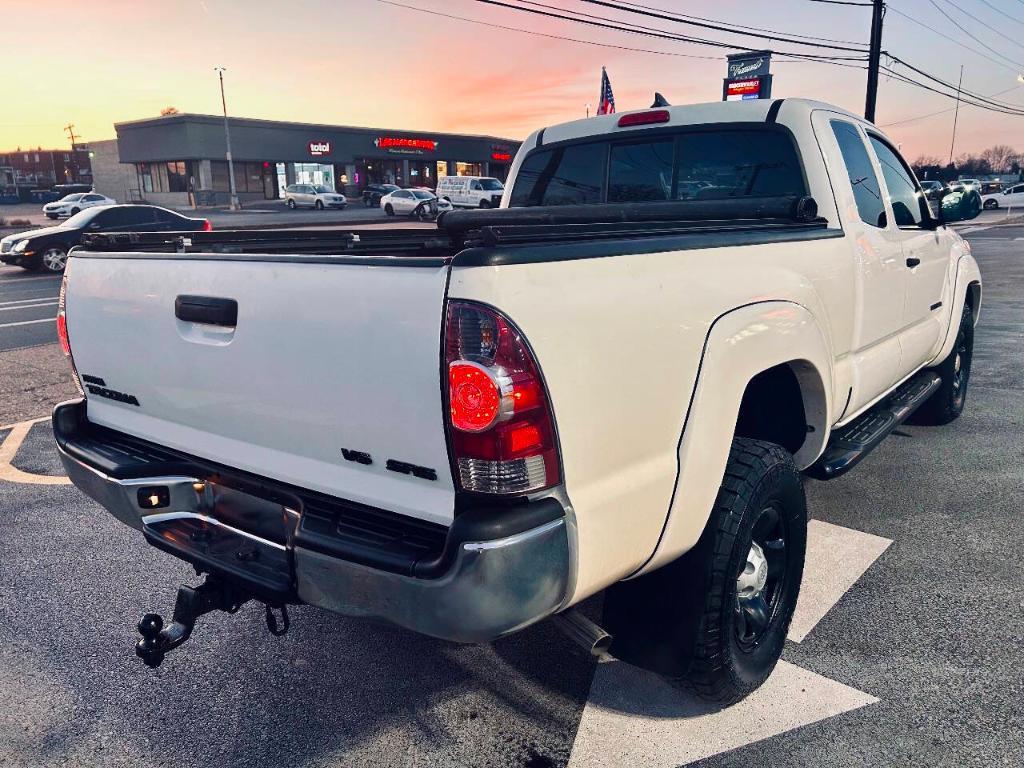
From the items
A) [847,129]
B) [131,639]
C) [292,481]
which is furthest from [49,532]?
[847,129]

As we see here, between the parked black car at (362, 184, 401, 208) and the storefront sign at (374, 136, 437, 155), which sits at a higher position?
the storefront sign at (374, 136, 437, 155)

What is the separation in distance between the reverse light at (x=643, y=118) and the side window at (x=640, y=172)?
0.10 m

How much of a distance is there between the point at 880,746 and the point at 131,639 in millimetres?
2777

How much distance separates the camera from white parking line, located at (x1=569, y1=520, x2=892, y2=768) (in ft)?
8.20

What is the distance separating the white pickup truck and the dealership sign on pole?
24.9m

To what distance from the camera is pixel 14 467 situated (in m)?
5.21

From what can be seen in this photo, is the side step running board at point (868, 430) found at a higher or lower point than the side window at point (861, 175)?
lower

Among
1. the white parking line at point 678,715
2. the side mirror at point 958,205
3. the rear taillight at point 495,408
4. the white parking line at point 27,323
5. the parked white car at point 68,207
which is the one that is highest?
the side mirror at point 958,205

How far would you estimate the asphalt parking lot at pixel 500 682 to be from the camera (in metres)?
2.51

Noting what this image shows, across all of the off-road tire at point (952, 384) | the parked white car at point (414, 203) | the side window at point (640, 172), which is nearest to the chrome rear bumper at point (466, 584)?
the side window at point (640, 172)

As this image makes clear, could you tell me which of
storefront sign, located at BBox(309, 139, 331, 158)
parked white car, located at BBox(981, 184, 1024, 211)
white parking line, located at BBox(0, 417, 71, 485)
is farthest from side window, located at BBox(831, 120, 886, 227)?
storefront sign, located at BBox(309, 139, 331, 158)

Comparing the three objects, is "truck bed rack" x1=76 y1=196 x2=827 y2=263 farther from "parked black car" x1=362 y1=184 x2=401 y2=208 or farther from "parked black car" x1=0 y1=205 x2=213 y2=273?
"parked black car" x1=362 y1=184 x2=401 y2=208

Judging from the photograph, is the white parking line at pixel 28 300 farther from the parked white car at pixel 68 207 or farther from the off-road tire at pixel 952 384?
the parked white car at pixel 68 207

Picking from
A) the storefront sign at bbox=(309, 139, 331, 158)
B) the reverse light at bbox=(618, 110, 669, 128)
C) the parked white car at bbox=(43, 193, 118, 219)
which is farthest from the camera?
the storefront sign at bbox=(309, 139, 331, 158)
